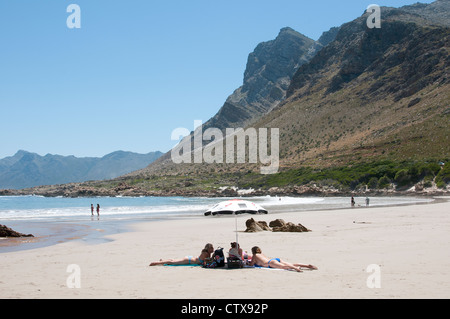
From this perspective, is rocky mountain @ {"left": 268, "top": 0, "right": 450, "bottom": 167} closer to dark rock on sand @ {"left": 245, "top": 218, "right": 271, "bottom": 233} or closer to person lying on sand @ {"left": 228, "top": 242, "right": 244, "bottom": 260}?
dark rock on sand @ {"left": 245, "top": 218, "right": 271, "bottom": 233}

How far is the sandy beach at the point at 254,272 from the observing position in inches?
344

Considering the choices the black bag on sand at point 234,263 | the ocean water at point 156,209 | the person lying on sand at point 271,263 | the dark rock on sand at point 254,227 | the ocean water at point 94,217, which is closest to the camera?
the person lying on sand at point 271,263

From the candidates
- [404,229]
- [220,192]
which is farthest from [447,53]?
[404,229]

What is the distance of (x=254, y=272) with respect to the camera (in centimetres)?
1117

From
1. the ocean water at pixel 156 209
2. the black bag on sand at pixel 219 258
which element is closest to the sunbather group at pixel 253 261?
the black bag on sand at pixel 219 258

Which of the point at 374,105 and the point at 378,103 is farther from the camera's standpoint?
the point at 374,105

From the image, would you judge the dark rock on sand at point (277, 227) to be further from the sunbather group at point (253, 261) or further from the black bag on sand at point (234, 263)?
the black bag on sand at point (234, 263)

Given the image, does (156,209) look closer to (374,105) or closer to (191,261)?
(191,261)

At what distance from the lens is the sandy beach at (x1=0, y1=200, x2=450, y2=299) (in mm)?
8742

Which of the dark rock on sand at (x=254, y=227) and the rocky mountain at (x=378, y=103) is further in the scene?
the rocky mountain at (x=378, y=103)

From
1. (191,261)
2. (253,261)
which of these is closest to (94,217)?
(191,261)

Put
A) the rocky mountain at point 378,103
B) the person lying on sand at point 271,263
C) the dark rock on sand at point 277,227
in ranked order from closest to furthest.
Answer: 1. the person lying on sand at point 271,263
2. the dark rock on sand at point 277,227
3. the rocky mountain at point 378,103

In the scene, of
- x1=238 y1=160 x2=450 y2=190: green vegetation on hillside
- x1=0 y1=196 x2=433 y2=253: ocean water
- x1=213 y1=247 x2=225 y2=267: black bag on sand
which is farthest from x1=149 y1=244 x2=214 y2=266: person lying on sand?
x1=238 y1=160 x2=450 y2=190: green vegetation on hillside
